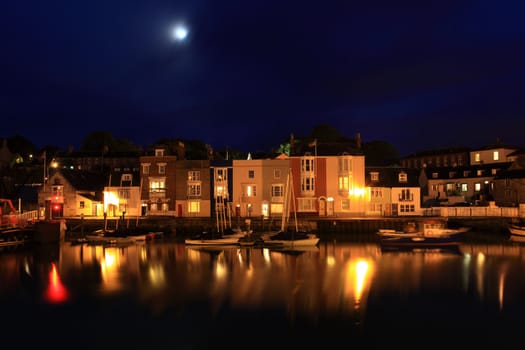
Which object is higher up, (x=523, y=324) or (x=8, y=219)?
(x=8, y=219)

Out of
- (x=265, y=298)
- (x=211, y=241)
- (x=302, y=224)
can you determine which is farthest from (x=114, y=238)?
(x=265, y=298)

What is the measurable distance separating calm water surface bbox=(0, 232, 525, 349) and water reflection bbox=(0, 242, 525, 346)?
8 cm

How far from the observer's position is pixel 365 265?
115ft

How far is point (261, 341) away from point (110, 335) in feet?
20.8

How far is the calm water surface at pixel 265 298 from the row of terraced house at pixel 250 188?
1978 cm

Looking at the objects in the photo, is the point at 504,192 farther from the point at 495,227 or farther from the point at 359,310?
the point at 359,310

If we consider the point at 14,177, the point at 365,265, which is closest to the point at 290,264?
the point at 365,265

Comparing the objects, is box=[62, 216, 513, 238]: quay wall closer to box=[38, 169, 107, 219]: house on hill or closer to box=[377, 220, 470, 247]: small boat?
box=[38, 169, 107, 219]: house on hill

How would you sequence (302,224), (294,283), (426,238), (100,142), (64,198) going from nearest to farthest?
(294,283) < (426,238) < (302,224) < (64,198) < (100,142)

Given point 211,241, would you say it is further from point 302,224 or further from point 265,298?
point 265,298

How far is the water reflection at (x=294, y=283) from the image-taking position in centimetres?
2236

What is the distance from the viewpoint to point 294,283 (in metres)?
28.8

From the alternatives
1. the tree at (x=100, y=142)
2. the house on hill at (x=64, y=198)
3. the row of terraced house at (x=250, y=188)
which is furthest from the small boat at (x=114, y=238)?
the tree at (x=100, y=142)

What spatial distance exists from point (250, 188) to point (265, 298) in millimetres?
36668
